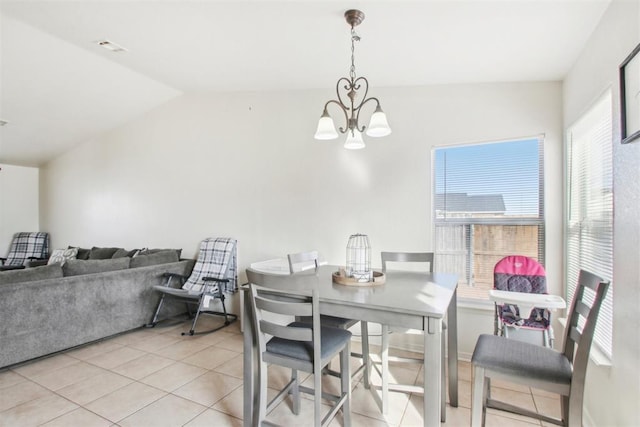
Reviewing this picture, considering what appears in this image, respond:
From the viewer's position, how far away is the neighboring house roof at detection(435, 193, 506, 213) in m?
3.01

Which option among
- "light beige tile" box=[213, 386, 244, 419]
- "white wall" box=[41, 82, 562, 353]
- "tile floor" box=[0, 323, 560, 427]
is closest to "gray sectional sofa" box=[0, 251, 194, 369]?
"tile floor" box=[0, 323, 560, 427]

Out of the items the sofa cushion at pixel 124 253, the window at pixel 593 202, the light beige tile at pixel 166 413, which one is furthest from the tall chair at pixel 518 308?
the sofa cushion at pixel 124 253

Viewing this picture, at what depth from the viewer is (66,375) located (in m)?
2.81

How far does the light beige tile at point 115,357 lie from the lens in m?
3.04

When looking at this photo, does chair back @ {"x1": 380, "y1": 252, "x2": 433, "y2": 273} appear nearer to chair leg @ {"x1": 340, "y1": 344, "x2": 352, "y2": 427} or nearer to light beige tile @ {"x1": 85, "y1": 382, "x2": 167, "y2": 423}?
chair leg @ {"x1": 340, "y1": 344, "x2": 352, "y2": 427}

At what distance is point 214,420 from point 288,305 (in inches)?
44.6

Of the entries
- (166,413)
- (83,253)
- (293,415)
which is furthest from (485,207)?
(83,253)

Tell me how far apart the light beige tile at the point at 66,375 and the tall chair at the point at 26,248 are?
4363mm

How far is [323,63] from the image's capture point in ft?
9.91

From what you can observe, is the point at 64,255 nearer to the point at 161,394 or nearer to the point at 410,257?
the point at 161,394

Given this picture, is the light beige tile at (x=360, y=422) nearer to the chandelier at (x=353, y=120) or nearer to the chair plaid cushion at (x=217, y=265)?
the chandelier at (x=353, y=120)

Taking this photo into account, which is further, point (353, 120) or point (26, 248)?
point (26, 248)

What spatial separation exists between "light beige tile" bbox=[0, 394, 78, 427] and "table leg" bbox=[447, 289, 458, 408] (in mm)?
2596

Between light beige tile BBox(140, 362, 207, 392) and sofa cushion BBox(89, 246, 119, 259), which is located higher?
sofa cushion BBox(89, 246, 119, 259)
